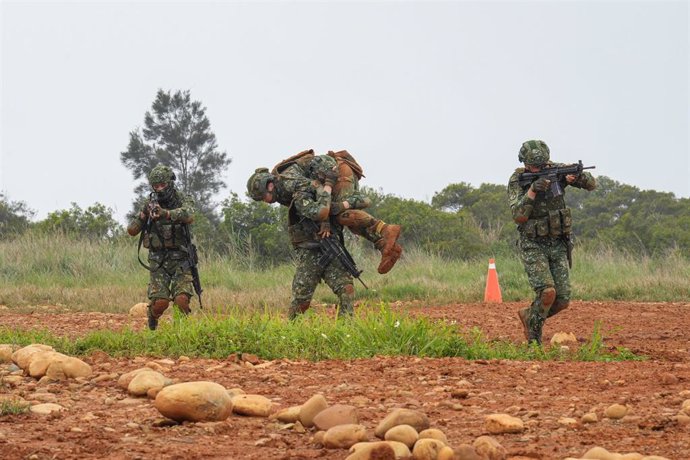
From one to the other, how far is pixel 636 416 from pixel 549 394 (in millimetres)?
902

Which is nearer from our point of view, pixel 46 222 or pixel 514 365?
pixel 514 365

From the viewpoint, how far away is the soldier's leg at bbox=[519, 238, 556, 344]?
9.25 m

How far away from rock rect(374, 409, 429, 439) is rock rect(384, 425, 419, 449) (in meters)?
0.12

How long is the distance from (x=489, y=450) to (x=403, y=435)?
1.33 feet

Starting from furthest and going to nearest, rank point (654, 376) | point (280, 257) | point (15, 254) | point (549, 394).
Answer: point (280, 257) → point (15, 254) → point (654, 376) → point (549, 394)

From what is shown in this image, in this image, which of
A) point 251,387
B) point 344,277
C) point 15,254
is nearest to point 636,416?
point 251,387

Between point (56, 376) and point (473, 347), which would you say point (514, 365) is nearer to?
point (473, 347)

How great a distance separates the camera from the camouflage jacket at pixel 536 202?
30.4 feet

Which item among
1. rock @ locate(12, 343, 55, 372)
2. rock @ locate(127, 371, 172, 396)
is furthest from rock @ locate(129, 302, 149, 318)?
rock @ locate(127, 371, 172, 396)

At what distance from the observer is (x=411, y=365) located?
691cm

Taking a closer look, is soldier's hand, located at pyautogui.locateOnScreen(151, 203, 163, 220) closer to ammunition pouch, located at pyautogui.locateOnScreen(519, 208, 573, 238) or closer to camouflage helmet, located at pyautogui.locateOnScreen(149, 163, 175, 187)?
camouflage helmet, located at pyautogui.locateOnScreen(149, 163, 175, 187)

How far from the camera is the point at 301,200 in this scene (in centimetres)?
961

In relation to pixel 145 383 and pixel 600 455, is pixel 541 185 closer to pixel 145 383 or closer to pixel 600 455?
pixel 145 383

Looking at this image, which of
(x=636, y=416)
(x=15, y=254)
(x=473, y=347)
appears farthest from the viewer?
(x=15, y=254)
